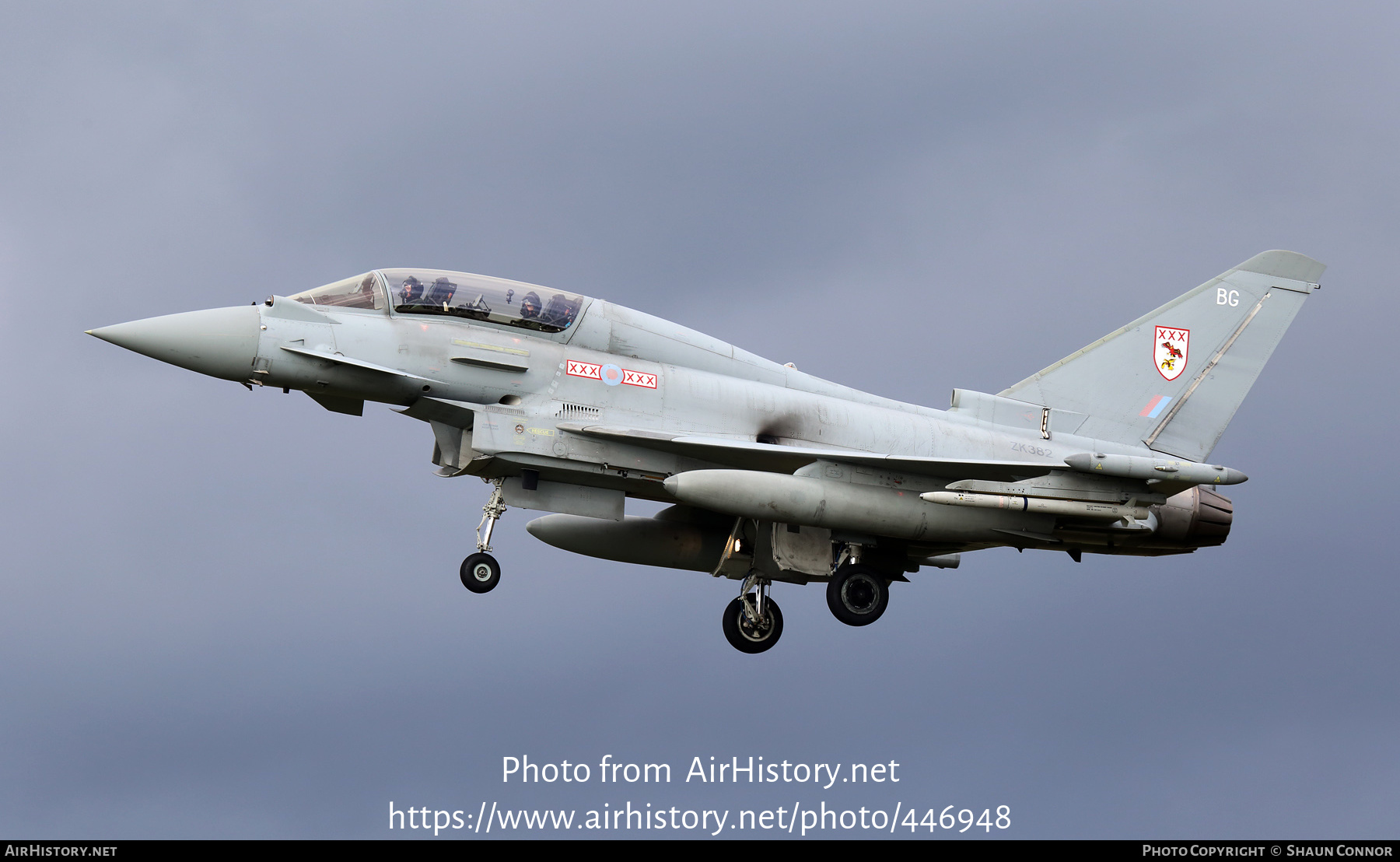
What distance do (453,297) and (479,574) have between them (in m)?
3.47

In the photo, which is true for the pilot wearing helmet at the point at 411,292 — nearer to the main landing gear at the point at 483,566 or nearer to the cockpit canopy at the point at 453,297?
the cockpit canopy at the point at 453,297

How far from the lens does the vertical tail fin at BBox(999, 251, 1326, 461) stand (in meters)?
22.3

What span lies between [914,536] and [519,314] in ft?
19.2

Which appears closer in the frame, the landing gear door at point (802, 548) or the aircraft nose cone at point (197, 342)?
the aircraft nose cone at point (197, 342)

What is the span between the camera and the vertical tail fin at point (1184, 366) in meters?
22.3

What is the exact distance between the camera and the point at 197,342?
18.6 metres

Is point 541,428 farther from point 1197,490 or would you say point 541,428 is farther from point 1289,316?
point 1289,316

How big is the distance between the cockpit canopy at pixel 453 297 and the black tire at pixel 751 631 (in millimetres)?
5180

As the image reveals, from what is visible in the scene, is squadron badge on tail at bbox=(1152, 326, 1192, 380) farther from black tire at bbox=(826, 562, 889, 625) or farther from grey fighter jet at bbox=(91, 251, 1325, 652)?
black tire at bbox=(826, 562, 889, 625)

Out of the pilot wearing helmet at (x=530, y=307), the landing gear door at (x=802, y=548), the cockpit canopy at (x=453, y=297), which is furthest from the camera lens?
the landing gear door at (x=802, y=548)

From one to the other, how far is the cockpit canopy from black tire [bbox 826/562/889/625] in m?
5.15

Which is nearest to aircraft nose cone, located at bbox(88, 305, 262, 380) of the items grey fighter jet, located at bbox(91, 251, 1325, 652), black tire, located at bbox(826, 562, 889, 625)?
Answer: grey fighter jet, located at bbox(91, 251, 1325, 652)

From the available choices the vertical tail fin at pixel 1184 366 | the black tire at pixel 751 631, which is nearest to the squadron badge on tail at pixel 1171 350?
the vertical tail fin at pixel 1184 366

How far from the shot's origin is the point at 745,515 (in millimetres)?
19469
